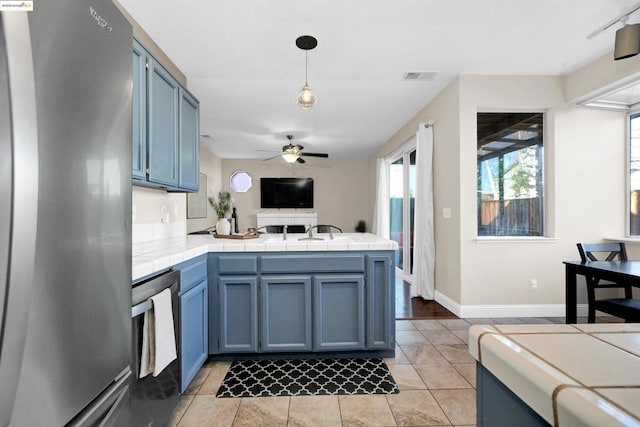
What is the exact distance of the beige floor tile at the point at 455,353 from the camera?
2.45 metres

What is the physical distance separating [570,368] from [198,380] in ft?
7.70

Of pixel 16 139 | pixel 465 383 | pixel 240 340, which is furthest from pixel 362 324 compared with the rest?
pixel 16 139

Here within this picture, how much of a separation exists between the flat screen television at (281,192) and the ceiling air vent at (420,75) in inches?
201

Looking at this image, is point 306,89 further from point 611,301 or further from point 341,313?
point 611,301

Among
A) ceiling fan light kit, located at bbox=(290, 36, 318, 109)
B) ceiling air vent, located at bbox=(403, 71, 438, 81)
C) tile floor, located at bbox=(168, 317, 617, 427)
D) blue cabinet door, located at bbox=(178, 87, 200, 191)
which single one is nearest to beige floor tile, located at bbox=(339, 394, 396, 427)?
tile floor, located at bbox=(168, 317, 617, 427)

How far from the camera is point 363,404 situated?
6.22 ft

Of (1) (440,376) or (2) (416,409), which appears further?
(1) (440,376)

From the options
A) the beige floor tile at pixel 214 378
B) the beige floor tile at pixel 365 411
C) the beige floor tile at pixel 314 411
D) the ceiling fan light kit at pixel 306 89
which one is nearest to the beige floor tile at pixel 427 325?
the beige floor tile at pixel 365 411

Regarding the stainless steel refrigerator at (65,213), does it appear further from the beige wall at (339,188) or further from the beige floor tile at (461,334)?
the beige wall at (339,188)

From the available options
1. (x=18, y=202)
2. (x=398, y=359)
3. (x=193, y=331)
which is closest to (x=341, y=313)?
(x=398, y=359)

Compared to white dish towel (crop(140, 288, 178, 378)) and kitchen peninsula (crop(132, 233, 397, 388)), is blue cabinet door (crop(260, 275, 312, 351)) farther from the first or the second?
white dish towel (crop(140, 288, 178, 378))

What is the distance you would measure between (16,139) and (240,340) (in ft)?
7.01

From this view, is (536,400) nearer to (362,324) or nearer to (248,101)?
(362,324)

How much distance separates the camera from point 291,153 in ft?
17.3
